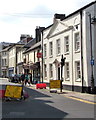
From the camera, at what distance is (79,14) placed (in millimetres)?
24422

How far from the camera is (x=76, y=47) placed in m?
25.3

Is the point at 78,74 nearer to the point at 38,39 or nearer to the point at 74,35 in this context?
the point at 74,35

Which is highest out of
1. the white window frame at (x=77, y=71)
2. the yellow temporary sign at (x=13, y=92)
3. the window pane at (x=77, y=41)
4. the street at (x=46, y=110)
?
the window pane at (x=77, y=41)

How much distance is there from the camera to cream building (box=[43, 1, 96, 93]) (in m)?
23.1

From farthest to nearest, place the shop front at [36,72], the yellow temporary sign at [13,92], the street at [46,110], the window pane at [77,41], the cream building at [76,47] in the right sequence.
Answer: the shop front at [36,72] → the window pane at [77,41] → the cream building at [76,47] → the yellow temporary sign at [13,92] → the street at [46,110]

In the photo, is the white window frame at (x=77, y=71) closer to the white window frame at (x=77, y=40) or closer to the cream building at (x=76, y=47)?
the cream building at (x=76, y=47)

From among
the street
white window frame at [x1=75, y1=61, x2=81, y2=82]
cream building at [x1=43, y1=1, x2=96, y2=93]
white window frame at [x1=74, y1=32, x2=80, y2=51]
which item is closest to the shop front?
cream building at [x1=43, y1=1, x2=96, y2=93]

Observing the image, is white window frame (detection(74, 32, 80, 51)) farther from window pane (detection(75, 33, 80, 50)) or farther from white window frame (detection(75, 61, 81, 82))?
white window frame (detection(75, 61, 81, 82))

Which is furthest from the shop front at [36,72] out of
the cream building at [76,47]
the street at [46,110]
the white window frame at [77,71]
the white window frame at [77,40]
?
the street at [46,110]

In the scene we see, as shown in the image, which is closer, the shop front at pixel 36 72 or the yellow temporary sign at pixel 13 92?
the yellow temporary sign at pixel 13 92

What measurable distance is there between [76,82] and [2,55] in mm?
64449

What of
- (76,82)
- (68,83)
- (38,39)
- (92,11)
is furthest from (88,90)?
(38,39)

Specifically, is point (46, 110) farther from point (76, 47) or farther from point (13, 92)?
point (76, 47)

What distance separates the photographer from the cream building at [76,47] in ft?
75.8
